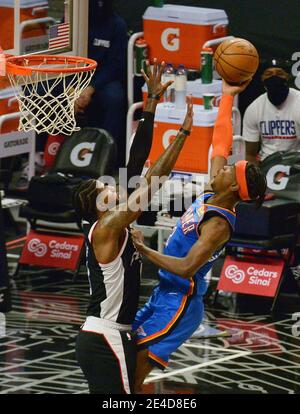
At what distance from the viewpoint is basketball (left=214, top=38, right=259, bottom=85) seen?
879 cm

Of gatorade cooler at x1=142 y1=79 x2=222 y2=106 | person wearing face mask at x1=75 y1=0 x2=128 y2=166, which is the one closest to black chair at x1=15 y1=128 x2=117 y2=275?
person wearing face mask at x1=75 y1=0 x2=128 y2=166

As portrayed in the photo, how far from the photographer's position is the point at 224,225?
7738 millimetres

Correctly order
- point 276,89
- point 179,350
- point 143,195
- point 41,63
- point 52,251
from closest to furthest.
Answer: point 143,195
point 41,63
point 179,350
point 276,89
point 52,251

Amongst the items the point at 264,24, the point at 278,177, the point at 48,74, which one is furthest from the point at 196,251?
the point at 264,24

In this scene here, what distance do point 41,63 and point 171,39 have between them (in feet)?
11.8

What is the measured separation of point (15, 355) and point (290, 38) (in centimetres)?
479

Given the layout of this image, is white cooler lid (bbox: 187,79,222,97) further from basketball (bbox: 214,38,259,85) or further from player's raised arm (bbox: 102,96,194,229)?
player's raised arm (bbox: 102,96,194,229)

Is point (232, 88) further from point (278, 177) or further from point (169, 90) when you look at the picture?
point (169, 90)

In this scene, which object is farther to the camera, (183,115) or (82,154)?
(82,154)

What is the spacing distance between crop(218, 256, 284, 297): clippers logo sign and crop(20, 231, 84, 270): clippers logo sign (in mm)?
1498

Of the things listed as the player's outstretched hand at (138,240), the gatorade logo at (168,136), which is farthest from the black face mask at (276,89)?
the player's outstretched hand at (138,240)

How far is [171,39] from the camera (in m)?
12.8
